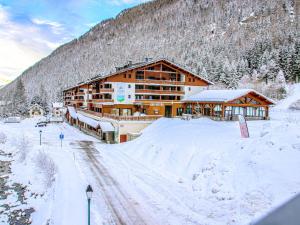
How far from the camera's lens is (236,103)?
44.5m

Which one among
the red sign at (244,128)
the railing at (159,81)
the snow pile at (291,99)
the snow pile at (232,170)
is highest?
the railing at (159,81)

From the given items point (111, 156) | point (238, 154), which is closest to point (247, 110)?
point (111, 156)

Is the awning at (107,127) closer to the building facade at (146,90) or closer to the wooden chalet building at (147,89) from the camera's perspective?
the building facade at (146,90)

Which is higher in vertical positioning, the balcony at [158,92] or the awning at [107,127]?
the balcony at [158,92]

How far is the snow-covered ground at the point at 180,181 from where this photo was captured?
610 inches

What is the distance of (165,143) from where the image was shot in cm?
3053

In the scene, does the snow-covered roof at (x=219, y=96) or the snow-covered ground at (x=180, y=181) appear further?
the snow-covered roof at (x=219, y=96)

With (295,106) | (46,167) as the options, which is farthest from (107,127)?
(295,106)

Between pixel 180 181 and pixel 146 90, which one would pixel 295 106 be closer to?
pixel 146 90

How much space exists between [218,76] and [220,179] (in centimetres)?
7993

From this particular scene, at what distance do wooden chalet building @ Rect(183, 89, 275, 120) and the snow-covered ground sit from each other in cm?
1269

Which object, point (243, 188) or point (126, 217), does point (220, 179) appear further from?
point (126, 217)

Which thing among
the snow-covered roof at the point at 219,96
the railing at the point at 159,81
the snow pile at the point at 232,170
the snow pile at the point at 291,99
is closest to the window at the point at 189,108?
the snow-covered roof at the point at 219,96

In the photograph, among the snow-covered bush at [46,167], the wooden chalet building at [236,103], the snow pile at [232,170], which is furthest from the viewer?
the wooden chalet building at [236,103]
